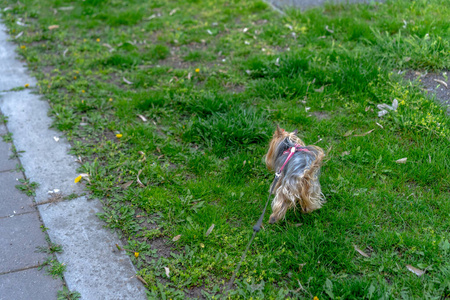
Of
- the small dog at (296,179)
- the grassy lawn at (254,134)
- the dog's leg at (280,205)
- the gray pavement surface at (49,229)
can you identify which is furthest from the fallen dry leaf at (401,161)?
the gray pavement surface at (49,229)

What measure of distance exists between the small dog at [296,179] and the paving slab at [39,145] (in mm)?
2081

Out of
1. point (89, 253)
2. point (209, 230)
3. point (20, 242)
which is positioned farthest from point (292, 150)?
point (20, 242)

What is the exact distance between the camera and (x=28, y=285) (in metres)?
3.28

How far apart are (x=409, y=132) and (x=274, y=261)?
235cm

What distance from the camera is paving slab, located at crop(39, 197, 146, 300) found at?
3264mm

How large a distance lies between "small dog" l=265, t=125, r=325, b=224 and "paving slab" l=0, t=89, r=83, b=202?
6.83ft

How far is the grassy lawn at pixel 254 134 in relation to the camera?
334 cm

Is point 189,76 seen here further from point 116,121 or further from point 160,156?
point 160,156

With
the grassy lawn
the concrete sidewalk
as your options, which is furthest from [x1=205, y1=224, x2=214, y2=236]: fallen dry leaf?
the concrete sidewalk

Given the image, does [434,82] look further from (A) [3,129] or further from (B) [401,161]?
(A) [3,129]

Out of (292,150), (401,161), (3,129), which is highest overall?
(292,150)

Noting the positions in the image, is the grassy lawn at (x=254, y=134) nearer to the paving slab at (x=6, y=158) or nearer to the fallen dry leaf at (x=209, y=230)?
the fallen dry leaf at (x=209, y=230)

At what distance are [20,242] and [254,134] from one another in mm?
2574

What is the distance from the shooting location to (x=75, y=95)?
5.74 m
